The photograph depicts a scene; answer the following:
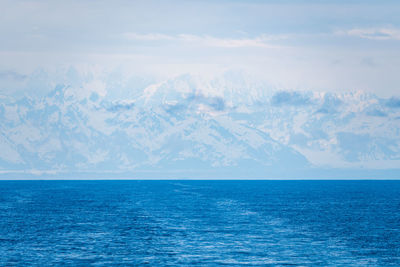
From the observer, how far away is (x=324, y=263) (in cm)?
8681

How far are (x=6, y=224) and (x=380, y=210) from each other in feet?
325

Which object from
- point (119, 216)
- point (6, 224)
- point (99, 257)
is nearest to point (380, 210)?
point (119, 216)

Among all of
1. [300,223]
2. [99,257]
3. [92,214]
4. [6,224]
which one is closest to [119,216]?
[92,214]

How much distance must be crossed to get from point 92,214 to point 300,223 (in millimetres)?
52491

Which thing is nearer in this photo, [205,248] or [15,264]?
[15,264]

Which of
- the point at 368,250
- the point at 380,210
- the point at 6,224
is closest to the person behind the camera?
the point at 368,250

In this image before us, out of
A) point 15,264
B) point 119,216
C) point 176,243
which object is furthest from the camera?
point 119,216

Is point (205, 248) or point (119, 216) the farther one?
point (119, 216)

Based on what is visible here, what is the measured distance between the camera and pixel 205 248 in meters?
99.0

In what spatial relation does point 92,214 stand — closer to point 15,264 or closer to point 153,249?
point 153,249

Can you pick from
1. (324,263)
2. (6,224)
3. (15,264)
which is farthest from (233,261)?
(6,224)

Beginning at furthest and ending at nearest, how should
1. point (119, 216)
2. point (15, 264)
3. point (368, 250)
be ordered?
point (119, 216) < point (368, 250) < point (15, 264)

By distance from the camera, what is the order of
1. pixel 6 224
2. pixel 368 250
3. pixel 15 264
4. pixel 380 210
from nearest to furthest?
1. pixel 15 264
2. pixel 368 250
3. pixel 6 224
4. pixel 380 210

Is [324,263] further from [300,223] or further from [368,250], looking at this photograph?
[300,223]
